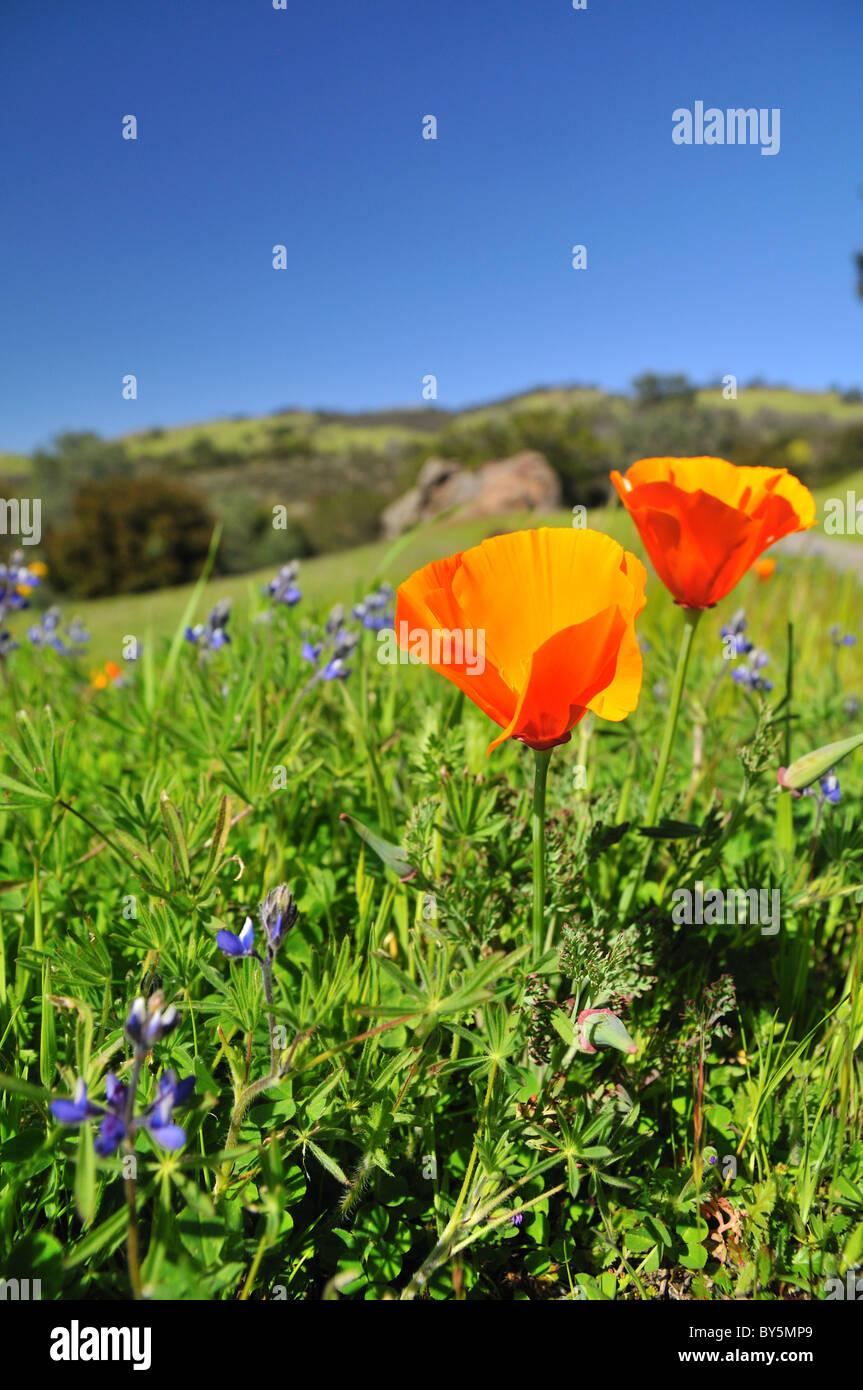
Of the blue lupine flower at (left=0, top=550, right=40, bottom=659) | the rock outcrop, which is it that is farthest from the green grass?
the rock outcrop

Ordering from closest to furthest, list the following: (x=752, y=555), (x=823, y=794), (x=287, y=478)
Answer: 1. (x=752, y=555)
2. (x=823, y=794)
3. (x=287, y=478)

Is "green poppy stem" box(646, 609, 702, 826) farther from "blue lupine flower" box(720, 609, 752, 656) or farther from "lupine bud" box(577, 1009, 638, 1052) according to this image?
"blue lupine flower" box(720, 609, 752, 656)

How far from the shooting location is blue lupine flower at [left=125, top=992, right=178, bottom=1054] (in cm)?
77

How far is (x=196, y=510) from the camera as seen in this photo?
78.3 feet

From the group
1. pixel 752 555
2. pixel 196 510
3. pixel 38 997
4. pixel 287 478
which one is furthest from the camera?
pixel 287 478

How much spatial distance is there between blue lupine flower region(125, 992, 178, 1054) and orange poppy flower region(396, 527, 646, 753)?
43cm

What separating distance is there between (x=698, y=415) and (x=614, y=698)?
98.0 ft

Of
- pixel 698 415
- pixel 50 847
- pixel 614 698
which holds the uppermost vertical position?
pixel 698 415

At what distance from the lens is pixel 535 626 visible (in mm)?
1041

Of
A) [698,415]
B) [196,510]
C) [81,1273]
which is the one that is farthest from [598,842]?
[698,415]

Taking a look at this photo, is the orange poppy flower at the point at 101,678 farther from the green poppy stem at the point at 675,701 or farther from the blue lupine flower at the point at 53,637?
the green poppy stem at the point at 675,701

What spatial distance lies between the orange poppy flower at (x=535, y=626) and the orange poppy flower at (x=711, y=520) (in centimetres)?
14
